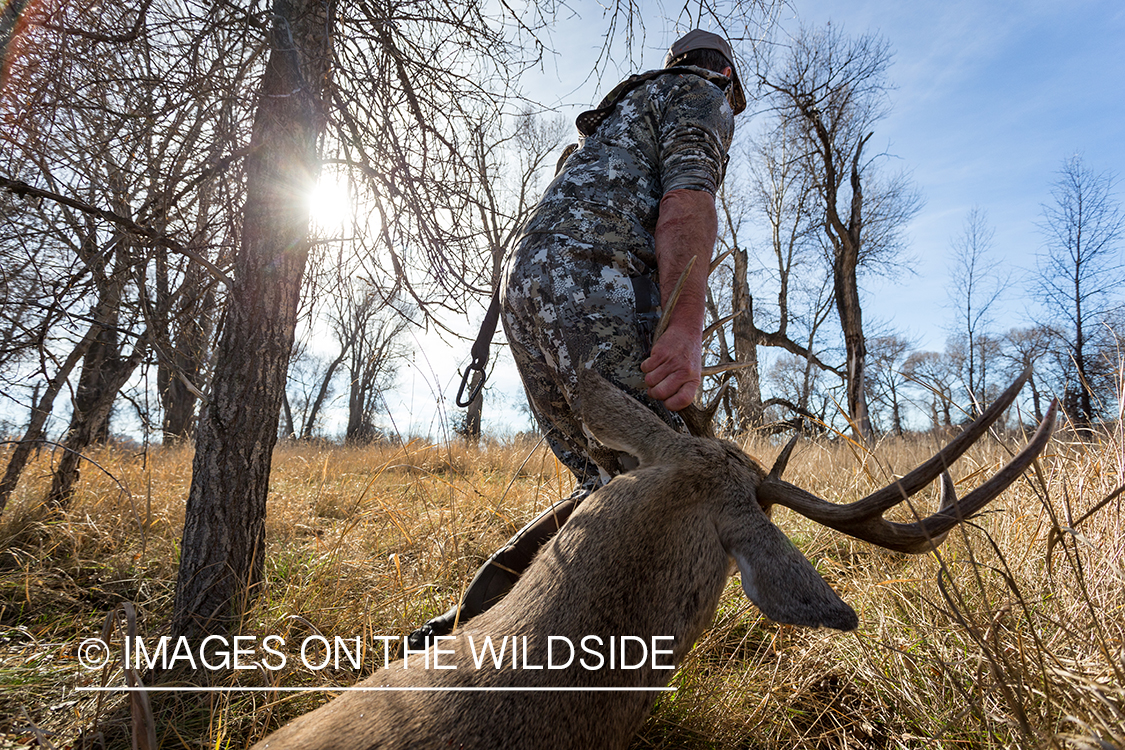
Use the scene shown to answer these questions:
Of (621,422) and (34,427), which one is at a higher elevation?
(34,427)

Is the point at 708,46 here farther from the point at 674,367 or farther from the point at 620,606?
the point at 620,606

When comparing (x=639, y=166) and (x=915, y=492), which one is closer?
(x=915, y=492)

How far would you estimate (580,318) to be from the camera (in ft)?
7.04

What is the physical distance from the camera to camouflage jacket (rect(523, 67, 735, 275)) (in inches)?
88.8

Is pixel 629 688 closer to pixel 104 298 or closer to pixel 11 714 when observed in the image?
pixel 11 714

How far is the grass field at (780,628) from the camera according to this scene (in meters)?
1.55

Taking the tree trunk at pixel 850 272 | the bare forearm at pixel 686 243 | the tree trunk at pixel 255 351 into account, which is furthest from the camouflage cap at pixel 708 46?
the tree trunk at pixel 850 272

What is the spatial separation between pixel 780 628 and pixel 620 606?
1.55m

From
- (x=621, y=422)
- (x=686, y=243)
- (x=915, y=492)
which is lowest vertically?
(x=915, y=492)

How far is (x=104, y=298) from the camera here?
3186 millimetres

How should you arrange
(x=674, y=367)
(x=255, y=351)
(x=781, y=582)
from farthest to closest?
(x=255, y=351)
(x=674, y=367)
(x=781, y=582)

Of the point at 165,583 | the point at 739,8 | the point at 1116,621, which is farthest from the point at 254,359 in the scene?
the point at 1116,621

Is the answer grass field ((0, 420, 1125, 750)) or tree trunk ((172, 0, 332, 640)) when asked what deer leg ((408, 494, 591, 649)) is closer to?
grass field ((0, 420, 1125, 750))

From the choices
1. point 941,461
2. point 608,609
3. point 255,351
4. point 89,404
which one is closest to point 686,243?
point 941,461
